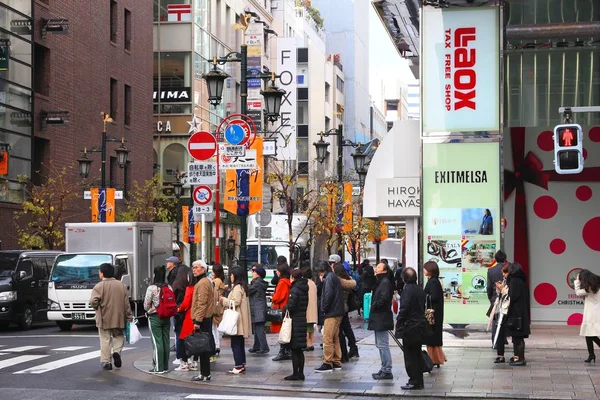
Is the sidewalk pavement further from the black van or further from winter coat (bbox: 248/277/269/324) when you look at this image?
the black van

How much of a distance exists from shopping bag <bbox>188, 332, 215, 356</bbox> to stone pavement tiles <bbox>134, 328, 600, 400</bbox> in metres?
0.60

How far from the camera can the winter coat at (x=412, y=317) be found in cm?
1535

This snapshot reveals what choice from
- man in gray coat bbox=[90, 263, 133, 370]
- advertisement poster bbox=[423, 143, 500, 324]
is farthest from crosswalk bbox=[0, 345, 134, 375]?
advertisement poster bbox=[423, 143, 500, 324]

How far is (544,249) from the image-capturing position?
25.7 meters

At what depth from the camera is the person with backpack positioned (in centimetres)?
1769

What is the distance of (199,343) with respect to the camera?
52.9ft

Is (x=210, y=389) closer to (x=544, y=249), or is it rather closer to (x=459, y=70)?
(x=459, y=70)

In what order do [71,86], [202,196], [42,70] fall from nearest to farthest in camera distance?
[202,196], [42,70], [71,86]

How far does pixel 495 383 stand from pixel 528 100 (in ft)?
33.0

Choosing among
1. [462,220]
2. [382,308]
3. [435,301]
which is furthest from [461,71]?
[382,308]

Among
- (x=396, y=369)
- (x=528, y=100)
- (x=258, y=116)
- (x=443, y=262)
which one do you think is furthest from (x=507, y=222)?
(x=258, y=116)

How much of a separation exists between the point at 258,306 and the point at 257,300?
0.47ft

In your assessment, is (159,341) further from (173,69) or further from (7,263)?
(173,69)

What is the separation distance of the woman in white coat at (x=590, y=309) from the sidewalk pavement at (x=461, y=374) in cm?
45
